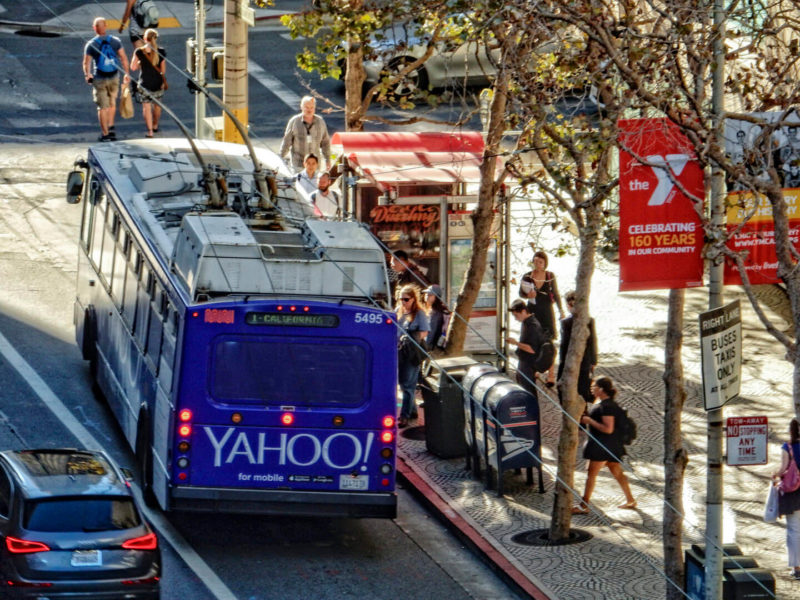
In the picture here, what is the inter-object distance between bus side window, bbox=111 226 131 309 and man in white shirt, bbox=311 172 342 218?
3458 millimetres

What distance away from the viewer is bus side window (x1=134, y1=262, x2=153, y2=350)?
676 inches

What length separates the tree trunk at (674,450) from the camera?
14031mm

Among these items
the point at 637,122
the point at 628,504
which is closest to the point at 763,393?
the point at 628,504

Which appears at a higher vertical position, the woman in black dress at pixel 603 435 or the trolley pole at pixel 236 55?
the trolley pole at pixel 236 55

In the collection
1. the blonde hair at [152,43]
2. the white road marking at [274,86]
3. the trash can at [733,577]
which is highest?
the blonde hair at [152,43]

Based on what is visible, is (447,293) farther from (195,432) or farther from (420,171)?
(195,432)

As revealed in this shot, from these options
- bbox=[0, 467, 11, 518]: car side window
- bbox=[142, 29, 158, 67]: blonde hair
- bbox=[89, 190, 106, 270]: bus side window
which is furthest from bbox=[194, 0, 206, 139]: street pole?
bbox=[0, 467, 11, 518]: car side window

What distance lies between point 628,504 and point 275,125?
1650 centimetres

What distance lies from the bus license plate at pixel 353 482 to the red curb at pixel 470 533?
1.54 meters

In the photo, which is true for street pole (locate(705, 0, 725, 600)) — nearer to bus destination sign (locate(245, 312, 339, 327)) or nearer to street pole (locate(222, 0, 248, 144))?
bus destination sign (locate(245, 312, 339, 327))

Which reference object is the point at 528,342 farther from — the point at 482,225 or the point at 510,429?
the point at 510,429

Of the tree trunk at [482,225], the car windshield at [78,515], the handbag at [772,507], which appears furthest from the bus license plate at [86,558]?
the handbag at [772,507]

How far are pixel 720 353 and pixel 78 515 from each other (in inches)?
225

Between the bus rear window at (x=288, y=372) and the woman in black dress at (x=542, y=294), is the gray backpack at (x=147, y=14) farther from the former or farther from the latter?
the bus rear window at (x=288, y=372)
